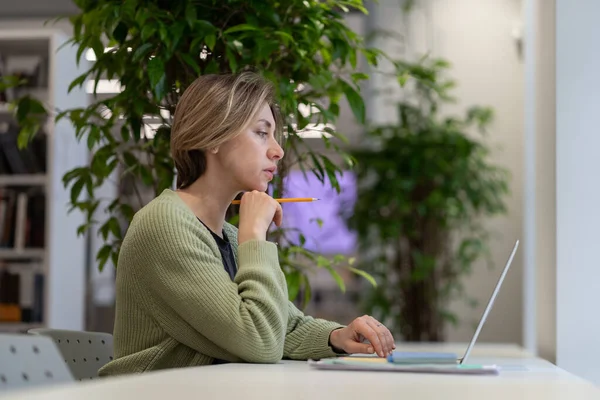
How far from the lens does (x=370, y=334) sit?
188cm

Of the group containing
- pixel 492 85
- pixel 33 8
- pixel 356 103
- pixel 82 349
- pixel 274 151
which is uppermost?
pixel 33 8

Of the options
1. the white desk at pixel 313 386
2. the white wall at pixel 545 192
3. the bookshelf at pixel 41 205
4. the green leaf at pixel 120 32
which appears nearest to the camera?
the white desk at pixel 313 386

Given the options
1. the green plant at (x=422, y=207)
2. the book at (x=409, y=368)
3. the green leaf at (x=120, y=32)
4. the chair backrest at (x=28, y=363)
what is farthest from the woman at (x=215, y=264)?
the green plant at (x=422, y=207)

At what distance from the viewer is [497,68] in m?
6.32

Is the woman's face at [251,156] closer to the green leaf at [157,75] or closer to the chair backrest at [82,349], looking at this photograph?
the green leaf at [157,75]

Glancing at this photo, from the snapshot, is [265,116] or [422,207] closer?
[265,116]

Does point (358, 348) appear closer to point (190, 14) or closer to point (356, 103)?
point (356, 103)

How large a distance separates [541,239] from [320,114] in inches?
28.3

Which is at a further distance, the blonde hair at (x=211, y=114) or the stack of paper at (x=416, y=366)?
Result: the blonde hair at (x=211, y=114)

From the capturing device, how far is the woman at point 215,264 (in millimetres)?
1697

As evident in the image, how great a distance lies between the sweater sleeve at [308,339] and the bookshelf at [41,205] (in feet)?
9.64

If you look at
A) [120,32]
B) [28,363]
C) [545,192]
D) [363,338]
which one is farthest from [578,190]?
[28,363]

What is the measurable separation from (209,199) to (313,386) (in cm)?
82

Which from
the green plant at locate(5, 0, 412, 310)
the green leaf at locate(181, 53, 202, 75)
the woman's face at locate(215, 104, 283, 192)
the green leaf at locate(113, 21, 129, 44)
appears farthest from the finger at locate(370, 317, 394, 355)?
the green leaf at locate(113, 21, 129, 44)
